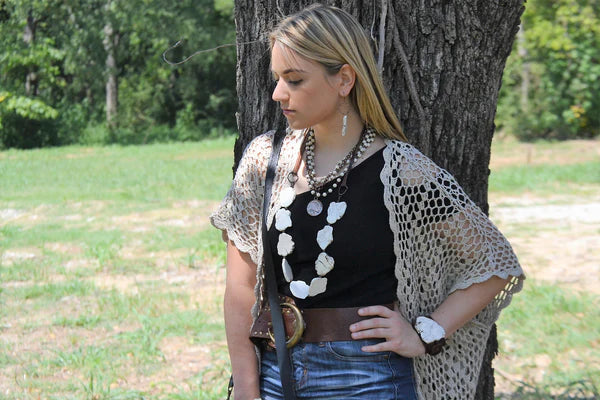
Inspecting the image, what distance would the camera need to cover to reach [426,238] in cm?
216

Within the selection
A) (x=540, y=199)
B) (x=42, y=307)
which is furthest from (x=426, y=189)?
(x=540, y=199)

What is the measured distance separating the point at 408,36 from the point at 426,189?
2.38 feet

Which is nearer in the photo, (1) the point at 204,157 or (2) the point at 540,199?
(2) the point at 540,199

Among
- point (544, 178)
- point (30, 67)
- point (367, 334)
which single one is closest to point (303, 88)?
point (367, 334)

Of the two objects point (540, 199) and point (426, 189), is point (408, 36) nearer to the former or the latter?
point (426, 189)

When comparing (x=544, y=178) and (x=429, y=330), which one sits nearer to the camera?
(x=429, y=330)

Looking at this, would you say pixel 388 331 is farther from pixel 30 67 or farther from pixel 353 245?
pixel 30 67

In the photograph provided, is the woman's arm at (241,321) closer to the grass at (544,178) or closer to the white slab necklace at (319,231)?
the white slab necklace at (319,231)

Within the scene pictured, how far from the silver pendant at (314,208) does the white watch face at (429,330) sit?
1.35 feet

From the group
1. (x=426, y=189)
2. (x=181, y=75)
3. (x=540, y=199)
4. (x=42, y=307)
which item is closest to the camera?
(x=426, y=189)

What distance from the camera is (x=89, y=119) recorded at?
94.9 ft

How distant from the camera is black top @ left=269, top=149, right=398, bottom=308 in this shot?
2.02 m

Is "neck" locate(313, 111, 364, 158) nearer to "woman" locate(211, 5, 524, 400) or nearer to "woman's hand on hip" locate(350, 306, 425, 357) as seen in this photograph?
"woman" locate(211, 5, 524, 400)

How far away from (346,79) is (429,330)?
0.71 metres
